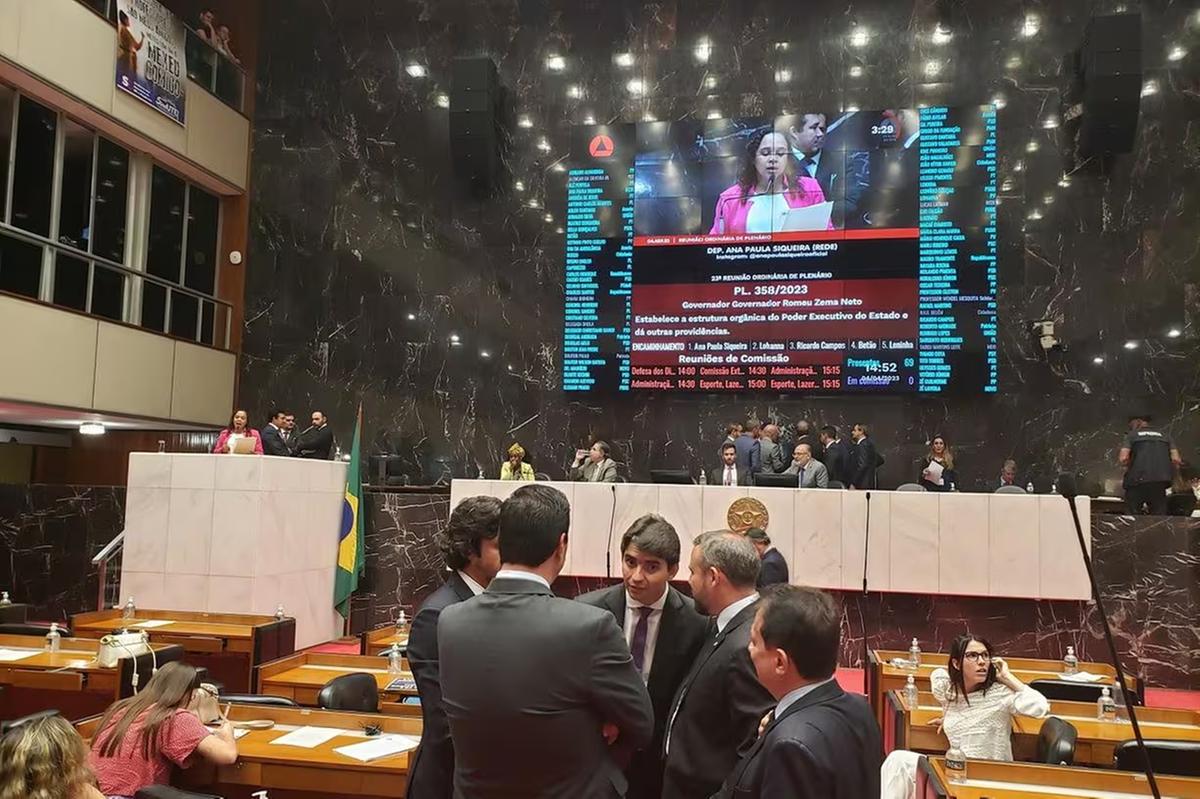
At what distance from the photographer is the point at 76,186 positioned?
11.8 m

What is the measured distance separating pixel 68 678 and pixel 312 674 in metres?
1.24

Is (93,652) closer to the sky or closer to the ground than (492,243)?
closer to the ground

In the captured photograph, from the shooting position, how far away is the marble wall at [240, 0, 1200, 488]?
11477 millimetres

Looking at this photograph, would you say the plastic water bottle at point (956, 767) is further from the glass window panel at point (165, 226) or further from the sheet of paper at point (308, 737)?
the glass window panel at point (165, 226)

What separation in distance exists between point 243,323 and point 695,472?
6854mm

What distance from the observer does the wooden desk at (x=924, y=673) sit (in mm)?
5805

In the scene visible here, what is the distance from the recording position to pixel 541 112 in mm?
13406

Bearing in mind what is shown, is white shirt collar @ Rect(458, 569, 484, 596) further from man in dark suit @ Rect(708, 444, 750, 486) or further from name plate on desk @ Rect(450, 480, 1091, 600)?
man in dark suit @ Rect(708, 444, 750, 486)

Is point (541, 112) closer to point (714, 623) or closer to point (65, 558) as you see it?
point (65, 558)

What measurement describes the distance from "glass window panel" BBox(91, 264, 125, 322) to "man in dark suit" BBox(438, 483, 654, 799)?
35.6 ft

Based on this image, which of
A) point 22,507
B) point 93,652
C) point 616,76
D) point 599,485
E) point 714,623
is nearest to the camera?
point 714,623

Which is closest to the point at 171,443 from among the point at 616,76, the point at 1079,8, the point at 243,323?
the point at 243,323

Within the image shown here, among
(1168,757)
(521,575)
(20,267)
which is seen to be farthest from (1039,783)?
(20,267)

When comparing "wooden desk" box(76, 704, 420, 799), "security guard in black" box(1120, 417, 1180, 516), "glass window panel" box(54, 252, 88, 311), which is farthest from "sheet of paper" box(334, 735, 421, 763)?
"glass window panel" box(54, 252, 88, 311)
